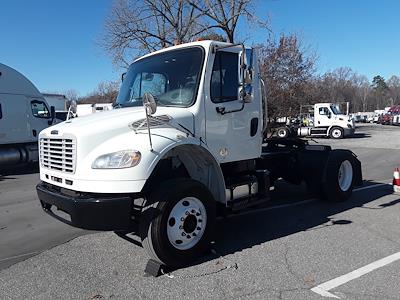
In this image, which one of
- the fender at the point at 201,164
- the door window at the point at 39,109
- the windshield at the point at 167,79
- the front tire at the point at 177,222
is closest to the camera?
the front tire at the point at 177,222

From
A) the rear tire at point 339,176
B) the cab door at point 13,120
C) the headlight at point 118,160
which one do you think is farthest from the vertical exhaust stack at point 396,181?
the cab door at point 13,120

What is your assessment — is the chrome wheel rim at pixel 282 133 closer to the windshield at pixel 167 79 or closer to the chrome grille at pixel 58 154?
the windshield at pixel 167 79

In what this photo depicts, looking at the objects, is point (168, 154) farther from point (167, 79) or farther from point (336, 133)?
point (336, 133)

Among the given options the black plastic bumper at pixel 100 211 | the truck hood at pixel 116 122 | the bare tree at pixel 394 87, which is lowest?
the black plastic bumper at pixel 100 211

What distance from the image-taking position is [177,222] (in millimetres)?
5000

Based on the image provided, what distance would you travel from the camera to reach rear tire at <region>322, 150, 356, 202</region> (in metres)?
8.20

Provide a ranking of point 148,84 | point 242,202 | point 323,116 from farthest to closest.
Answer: point 323,116 → point 148,84 → point 242,202

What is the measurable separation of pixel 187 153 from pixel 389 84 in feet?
472

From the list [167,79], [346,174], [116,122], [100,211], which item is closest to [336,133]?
[346,174]

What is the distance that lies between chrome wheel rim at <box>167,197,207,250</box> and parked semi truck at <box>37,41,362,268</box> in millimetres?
12

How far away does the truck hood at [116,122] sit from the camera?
4.83m

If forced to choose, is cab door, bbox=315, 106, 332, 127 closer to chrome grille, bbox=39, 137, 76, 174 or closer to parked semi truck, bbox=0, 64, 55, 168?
parked semi truck, bbox=0, 64, 55, 168

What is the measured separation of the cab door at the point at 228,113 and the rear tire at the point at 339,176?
8.14ft

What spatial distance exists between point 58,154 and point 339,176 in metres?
5.77
